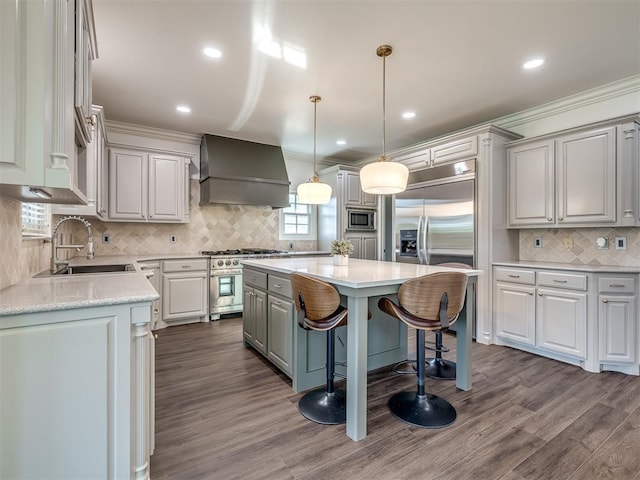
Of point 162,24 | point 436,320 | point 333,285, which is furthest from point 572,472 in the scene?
point 162,24

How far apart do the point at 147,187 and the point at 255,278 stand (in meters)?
2.38

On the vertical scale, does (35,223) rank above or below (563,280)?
above

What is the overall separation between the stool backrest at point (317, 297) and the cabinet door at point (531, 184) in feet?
9.02

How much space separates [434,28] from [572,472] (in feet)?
9.34

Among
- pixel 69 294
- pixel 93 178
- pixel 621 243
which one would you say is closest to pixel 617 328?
pixel 621 243

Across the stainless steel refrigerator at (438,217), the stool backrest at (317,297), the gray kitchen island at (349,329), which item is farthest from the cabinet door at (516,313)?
the stool backrest at (317,297)

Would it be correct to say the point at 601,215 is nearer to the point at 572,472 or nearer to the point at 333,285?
the point at 572,472

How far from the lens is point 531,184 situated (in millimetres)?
3473

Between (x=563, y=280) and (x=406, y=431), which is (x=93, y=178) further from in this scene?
(x=563, y=280)

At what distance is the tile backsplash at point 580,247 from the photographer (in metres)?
3.07

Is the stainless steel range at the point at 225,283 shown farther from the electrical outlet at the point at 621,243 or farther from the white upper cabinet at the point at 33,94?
the electrical outlet at the point at 621,243

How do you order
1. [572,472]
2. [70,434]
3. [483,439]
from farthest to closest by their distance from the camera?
[483,439] → [572,472] → [70,434]

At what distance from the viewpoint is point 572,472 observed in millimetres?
1591

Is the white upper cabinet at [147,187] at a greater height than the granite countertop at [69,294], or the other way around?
the white upper cabinet at [147,187]
